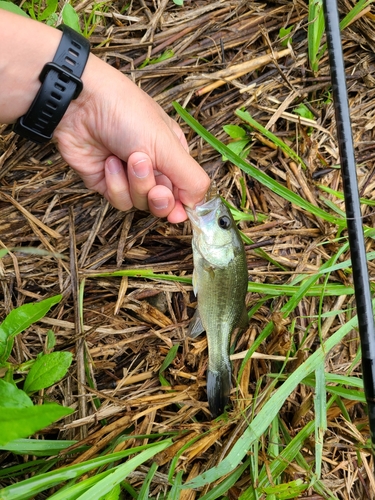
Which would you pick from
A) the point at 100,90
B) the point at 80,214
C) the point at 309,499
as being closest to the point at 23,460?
the point at 80,214

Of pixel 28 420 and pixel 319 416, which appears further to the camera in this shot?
pixel 319 416

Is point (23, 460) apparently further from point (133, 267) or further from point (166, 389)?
point (133, 267)

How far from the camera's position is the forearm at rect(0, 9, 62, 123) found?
2.33 meters

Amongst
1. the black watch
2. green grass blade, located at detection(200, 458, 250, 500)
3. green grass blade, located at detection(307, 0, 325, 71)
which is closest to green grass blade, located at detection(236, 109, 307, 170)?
green grass blade, located at detection(307, 0, 325, 71)

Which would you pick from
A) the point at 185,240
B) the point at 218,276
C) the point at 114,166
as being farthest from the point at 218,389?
the point at 114,166

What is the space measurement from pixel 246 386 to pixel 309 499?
31.7 inches

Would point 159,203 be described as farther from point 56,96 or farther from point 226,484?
point 226,484

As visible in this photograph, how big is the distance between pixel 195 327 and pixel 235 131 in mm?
1503

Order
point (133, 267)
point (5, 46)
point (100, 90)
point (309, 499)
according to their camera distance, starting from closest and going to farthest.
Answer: point (5, 46) → point (100, 90) → point (309, 499) → point (133, 267)

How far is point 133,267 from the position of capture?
9.94 feet

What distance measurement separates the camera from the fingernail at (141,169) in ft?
8.34

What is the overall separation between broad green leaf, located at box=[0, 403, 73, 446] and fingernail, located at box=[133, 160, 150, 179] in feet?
4.92

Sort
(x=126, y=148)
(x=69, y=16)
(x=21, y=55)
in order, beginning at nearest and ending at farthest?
(x=21, y=55) < (x=126, y=148) < (x=69, y=16)

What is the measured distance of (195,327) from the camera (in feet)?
9.77
